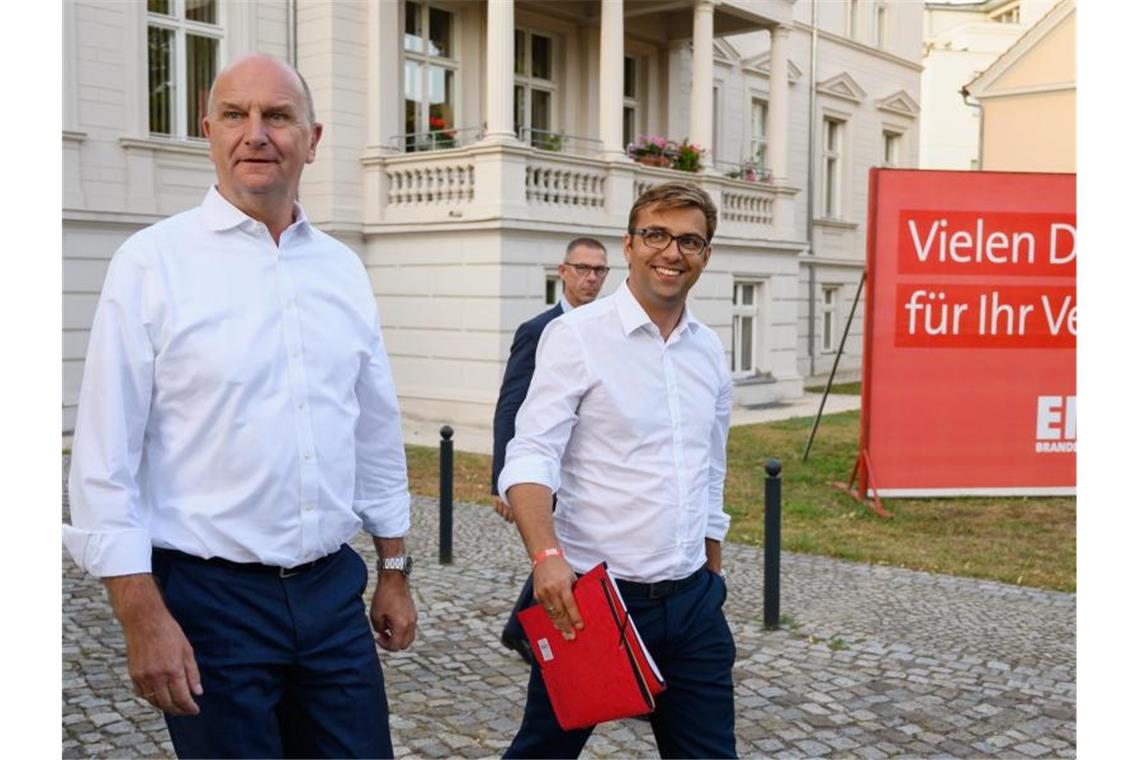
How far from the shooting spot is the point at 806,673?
5.41 metres

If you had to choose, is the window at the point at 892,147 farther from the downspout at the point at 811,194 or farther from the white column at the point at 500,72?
the white column at the point at 500,72

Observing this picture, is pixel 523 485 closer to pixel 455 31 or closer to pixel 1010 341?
pixel 1010 341

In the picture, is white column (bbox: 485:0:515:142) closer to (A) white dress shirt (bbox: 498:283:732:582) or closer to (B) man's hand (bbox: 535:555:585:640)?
(A) white dress shirt (bbox: 498:283:732:582)

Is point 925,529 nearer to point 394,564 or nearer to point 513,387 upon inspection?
point 513,387

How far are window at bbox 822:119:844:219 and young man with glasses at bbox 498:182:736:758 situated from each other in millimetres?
25040

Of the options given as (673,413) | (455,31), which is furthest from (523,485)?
(455,31)

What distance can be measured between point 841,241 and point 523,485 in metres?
25.7

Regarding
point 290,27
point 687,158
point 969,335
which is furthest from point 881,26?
point 969,335

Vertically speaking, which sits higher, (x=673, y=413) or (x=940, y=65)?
(x=940, y=65)

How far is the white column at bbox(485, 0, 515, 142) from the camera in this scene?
1541 cm

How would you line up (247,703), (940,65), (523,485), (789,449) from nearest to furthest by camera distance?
(247,703) → (523,485) → (789,449) → (940,65)

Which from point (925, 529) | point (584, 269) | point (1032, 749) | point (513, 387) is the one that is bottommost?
point (1032, 749)

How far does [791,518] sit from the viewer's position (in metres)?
9.48

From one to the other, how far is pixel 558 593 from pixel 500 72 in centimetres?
1373
